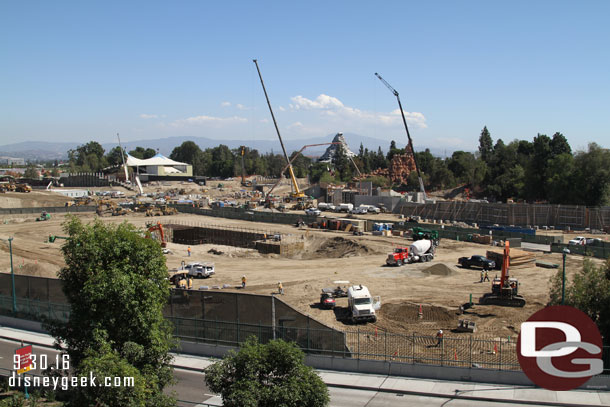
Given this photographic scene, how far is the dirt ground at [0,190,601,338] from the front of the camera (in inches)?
1241

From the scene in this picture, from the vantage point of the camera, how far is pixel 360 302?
3089 cm

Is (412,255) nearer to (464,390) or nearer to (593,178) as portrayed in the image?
(464,390)

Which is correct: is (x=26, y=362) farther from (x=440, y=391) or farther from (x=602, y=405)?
(x=602, y=405)

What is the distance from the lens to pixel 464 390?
20.7 metres

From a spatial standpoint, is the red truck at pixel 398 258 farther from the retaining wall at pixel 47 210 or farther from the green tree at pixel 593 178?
the retaining wall at pixel 47 210

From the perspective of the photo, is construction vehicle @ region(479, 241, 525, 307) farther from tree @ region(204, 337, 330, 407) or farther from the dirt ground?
tree @ region(204, 337, 330, 407)

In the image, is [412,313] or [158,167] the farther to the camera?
[158,167]

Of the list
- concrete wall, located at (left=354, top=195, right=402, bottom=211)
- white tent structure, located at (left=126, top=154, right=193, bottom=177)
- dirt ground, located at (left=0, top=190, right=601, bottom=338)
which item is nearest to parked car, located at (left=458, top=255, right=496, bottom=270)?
dirt ground, located at (left=0, top=190, right=601, bottom=338)

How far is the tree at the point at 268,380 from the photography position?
12.2 meters

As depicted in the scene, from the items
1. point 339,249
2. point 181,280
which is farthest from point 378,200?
point 181,280

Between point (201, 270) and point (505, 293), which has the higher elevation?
point (505, 293)

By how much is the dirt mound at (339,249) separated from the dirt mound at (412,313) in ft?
76.3

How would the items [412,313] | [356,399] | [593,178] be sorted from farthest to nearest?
[593,178] < [412,313] < [356,399]

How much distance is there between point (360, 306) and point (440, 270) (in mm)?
15025
